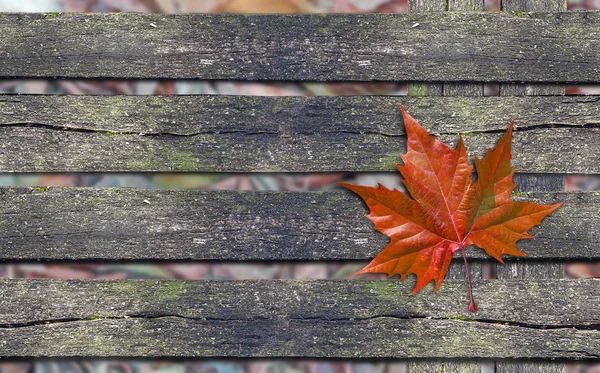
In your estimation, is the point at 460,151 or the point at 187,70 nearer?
the point at 460,151

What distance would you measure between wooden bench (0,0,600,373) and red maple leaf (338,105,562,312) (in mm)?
81

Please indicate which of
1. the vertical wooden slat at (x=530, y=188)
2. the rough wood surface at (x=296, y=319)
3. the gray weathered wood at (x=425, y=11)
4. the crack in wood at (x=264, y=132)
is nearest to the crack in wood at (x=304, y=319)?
the rough wood surface at (x=296, y=319)

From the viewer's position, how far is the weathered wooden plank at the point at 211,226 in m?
0.97

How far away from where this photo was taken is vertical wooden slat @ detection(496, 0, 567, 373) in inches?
38.7

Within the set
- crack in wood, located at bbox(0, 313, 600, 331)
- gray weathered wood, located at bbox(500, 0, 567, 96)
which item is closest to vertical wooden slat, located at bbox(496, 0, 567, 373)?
gray weathered wood, located at bbox(500, 0, 567, 96)

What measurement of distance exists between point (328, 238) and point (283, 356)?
33 cm

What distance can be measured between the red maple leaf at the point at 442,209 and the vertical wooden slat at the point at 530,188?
0.30 feet

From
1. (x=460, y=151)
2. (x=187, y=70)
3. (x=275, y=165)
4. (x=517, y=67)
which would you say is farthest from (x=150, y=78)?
(x=517, y=67)

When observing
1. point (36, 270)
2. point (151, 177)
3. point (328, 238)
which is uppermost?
point (151, 177)

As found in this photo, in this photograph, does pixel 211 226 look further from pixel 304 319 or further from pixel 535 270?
pixel 535 270

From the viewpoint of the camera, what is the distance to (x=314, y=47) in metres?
0.99

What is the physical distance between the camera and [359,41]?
3.23 ft

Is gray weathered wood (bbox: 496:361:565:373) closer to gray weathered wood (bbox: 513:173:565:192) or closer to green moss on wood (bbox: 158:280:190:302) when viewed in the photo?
gray weathered wood (bbox: 513:173:565:192)

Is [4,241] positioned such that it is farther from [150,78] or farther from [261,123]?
[261,123]
